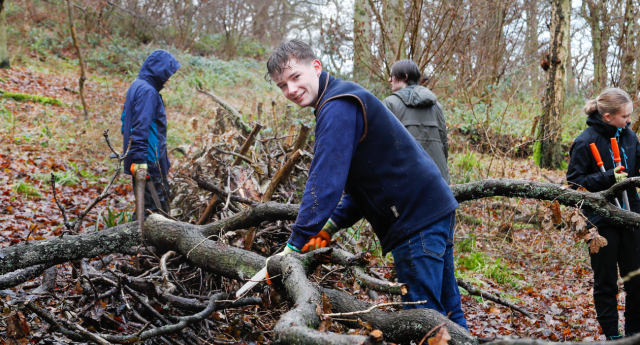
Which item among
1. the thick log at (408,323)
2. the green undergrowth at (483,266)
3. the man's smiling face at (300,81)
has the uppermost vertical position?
the man's smiling face at (300,81)

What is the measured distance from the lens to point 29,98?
1045 cm

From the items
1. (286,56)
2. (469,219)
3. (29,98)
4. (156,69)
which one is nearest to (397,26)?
(469,219)

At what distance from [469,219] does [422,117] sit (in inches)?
121

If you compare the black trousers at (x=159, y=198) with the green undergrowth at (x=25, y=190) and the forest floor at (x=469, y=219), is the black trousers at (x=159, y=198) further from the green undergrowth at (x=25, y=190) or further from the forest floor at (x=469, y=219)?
the green undergrowth at (x=25, y=190)

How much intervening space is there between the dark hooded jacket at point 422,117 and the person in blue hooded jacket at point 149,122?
2617mm

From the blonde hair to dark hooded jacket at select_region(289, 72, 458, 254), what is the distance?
82.9 inches

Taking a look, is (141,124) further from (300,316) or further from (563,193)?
(563,193)

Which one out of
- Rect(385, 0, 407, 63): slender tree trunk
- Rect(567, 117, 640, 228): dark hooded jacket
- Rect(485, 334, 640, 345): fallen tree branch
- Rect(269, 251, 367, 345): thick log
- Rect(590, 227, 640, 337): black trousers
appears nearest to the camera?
Rect(485, 334, 640, 345): fallen tree branch

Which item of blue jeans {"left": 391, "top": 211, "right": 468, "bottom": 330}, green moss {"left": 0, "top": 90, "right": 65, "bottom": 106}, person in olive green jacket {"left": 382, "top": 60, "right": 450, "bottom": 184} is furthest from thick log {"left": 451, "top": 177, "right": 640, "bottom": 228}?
green moss {"left": 0, "top": 90, "right": 65, "bottom": 106}

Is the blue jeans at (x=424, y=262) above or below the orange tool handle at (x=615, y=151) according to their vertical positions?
below

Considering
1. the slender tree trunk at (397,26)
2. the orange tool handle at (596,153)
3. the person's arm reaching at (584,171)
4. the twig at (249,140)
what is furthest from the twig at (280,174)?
the slender tree trunk at (397,26)

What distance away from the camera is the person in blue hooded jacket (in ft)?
14.9

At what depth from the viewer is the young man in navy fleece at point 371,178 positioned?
6.77 feet

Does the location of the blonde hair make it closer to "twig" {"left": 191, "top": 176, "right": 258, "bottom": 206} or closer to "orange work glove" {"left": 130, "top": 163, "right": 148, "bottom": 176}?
"twig" {"left": 191, "top": 176, "right": 258, "bottom": 206}
